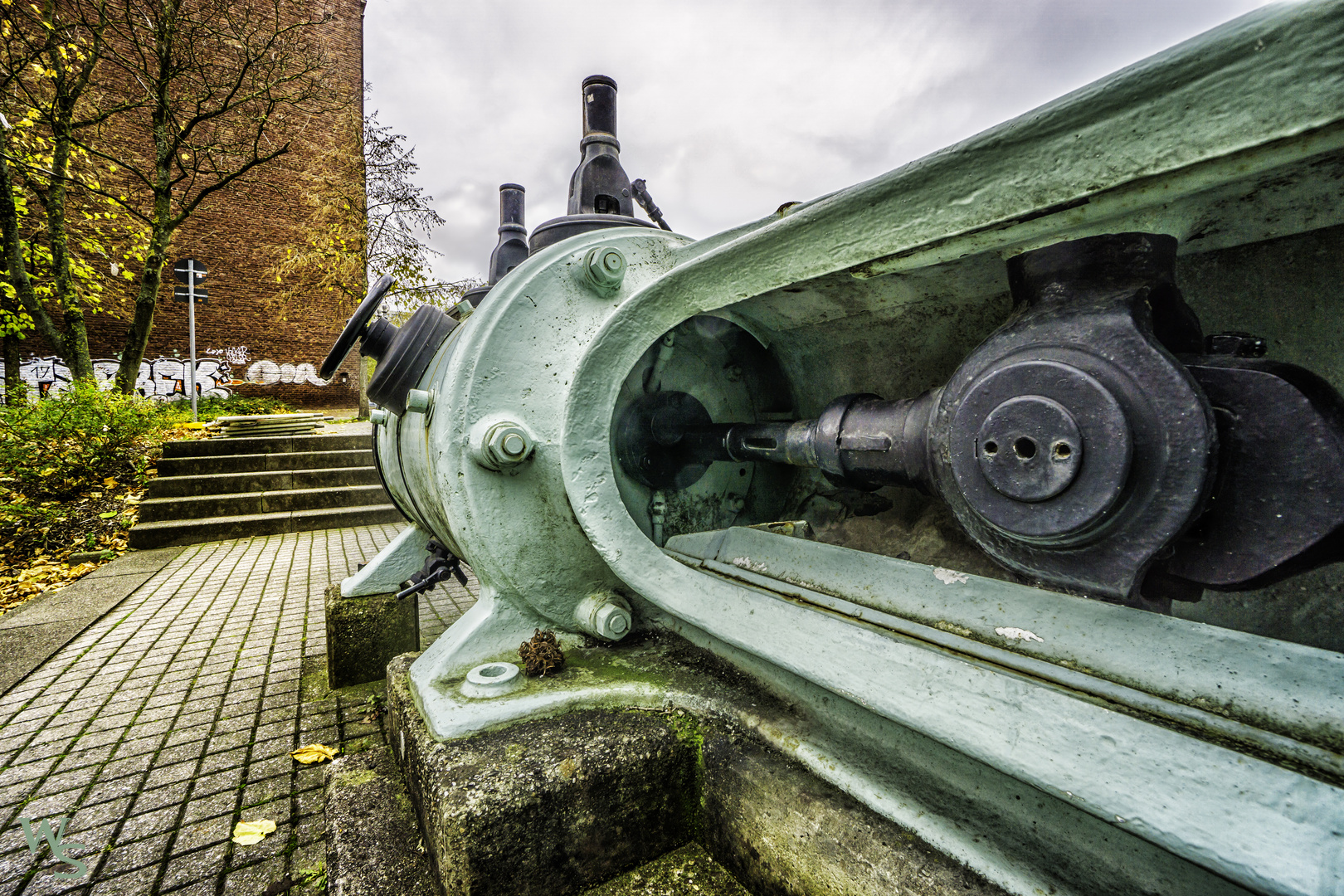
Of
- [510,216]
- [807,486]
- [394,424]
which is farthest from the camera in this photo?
[510,216]

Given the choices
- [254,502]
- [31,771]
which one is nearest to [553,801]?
[31,771]

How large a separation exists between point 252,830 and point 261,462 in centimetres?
617

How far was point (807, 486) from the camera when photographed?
1.75m

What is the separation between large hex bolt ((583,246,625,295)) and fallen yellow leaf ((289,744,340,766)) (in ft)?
5.82

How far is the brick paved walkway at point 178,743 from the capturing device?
1.48m

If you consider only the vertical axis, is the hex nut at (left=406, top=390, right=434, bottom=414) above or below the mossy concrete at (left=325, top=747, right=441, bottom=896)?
above

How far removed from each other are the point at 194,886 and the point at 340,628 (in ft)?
3.26

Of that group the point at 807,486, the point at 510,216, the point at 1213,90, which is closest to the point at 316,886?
the point at 807,486

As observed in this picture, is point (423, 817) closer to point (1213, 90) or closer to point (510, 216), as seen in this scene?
point (1213, 90)

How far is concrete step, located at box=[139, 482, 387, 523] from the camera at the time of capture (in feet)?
18.0

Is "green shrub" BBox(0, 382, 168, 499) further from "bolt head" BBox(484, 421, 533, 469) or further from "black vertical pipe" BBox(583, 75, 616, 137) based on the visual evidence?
"bolt head" BBox(484, 421, 533, 469)

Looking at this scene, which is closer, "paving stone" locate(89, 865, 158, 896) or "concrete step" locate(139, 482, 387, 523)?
"paving stone" locate(89, 865, 158, 896)

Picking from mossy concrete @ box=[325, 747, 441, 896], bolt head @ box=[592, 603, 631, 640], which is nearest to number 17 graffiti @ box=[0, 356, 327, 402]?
mossy concrete @ box=[325, 747, 441, 896]

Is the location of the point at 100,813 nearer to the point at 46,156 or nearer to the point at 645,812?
the point at 645,812
